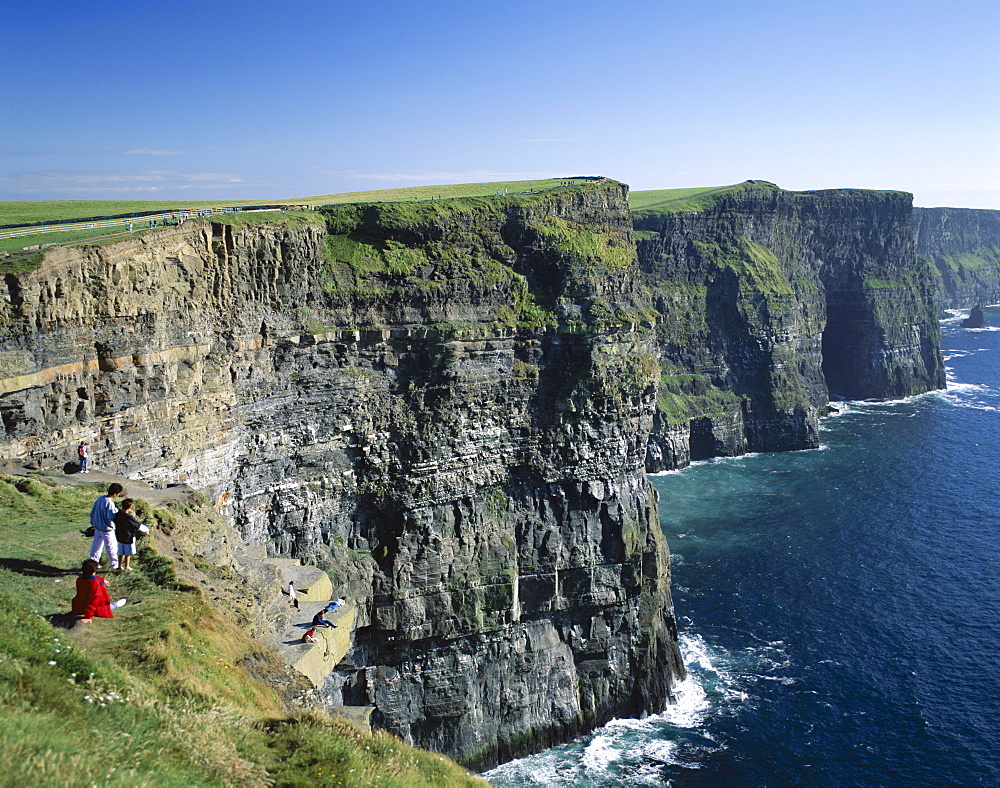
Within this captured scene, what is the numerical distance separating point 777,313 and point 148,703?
12598 centimetres

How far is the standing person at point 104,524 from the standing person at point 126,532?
18cm

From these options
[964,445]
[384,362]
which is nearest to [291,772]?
[384,362]

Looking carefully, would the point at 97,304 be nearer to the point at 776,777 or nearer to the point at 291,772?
the point at 291,772

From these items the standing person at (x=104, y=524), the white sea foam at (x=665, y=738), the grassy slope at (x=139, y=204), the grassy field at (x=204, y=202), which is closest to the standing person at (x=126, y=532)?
the standing person at (x=104, y=524)

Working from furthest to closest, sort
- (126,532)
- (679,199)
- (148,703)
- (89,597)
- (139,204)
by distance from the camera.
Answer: (679,199)
(139,204)
(126,532)
(89,597)
(148,703)

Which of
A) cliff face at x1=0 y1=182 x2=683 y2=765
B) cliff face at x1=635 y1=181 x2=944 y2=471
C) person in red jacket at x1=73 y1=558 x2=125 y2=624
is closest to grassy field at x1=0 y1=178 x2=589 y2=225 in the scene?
cliff face at x1=0 y1=182 x2=683 y2=765

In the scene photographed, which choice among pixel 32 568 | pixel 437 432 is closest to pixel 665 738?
pixel 437 432

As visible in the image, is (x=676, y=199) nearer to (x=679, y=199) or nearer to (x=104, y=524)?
(x=679, y=199)

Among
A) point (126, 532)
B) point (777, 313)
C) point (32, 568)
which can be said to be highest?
point (777, 313)

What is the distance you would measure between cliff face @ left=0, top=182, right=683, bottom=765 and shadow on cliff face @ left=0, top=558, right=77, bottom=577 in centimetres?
1953

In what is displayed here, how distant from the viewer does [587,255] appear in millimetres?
55625

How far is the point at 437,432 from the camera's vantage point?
4947 centimetres

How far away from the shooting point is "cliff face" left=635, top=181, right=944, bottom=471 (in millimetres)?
119812

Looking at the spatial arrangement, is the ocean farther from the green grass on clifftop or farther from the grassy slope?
the green grass on clifftop
